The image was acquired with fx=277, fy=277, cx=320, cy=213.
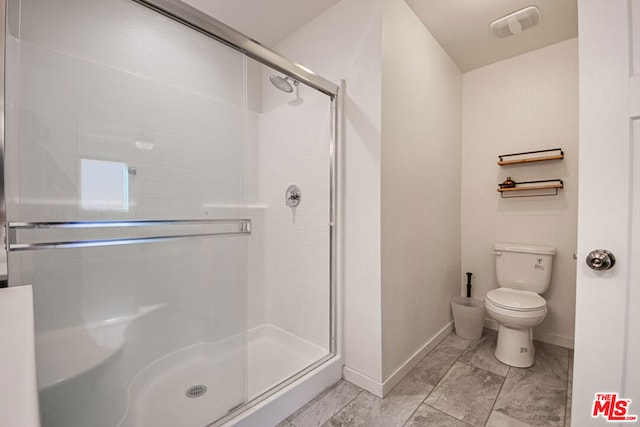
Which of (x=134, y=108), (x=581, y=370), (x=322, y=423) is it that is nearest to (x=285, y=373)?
(x=322, y=423)

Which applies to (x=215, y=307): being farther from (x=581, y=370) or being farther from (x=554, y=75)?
(x=554, y=75)

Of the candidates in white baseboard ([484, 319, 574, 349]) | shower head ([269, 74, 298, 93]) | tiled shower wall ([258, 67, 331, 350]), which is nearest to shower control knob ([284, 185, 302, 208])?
tiled shower wall ([258, 67, 331, 350])

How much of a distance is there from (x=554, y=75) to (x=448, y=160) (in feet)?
3.28

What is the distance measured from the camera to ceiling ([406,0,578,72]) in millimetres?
1791

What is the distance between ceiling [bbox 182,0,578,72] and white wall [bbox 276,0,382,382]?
0.32 metres

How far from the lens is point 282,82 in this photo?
6.41 feet

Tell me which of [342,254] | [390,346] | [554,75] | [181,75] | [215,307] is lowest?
[390,346]

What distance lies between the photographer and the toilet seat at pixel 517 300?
1.84m

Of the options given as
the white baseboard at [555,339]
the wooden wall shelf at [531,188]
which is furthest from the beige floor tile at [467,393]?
the wooden wall shelf at [531,188]

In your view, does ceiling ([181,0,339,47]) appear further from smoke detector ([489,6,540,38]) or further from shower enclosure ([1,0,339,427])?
smoke detector ([489,6,540,38])

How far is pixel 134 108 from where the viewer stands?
142 centimetres

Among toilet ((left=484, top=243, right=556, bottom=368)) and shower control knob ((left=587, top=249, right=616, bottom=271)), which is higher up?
shower control knob ((left=587, top=249, right=616, bottom=271))

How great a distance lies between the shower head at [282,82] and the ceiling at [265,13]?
1.49 feet

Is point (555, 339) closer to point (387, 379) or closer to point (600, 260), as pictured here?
point (387, 379)
